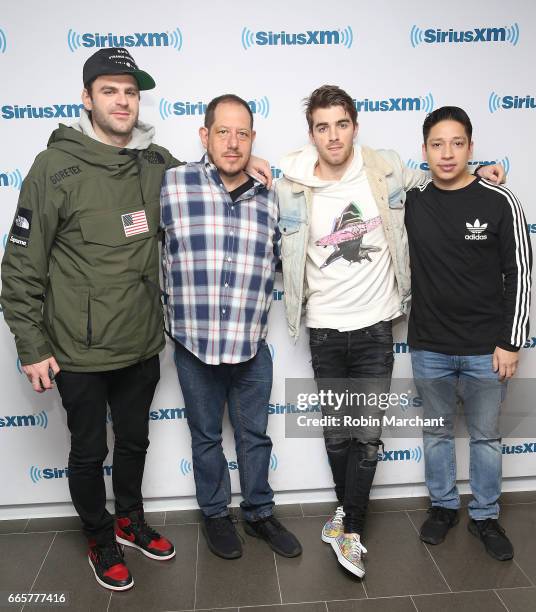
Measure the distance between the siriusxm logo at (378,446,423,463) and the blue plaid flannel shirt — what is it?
92cm

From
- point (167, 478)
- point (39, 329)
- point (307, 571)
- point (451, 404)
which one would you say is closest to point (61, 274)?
point (39, 329)

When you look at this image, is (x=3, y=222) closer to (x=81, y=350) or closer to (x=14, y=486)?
(x=81, y=350)

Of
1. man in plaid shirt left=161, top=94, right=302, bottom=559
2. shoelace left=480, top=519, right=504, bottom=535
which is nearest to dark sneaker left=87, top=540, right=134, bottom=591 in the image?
man in plaid shirt left=161, top=94, right=302, bottom=559

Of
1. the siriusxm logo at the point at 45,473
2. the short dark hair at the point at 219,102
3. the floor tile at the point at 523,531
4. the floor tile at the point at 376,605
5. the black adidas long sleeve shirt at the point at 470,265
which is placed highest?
the short dark hair at the point at 219,102

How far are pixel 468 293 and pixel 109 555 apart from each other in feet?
5.29

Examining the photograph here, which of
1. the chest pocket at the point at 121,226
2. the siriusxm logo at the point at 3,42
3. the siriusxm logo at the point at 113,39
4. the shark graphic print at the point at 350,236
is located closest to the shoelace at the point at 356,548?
the shark graphic print at the point at 350,236

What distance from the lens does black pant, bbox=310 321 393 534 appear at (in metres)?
2.24

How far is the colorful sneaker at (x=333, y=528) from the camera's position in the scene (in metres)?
2.40

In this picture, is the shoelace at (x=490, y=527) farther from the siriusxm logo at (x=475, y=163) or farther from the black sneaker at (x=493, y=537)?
the siriusxm logo at (x=475, y=163)

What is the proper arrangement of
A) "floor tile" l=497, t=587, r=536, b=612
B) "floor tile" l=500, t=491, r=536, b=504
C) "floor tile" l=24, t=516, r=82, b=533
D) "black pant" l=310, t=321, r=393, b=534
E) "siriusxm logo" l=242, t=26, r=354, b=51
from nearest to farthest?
"floor tile" l=497, t=587, r=536, b=612
"black pant" l=310, t=321, r=393, b=534
"siriusxm logo" l=242, t=26, r=354, b=51
"floor tile" l=24, t=516, r=82, b=533
"floor tile" l=500, t=491, r=536, b=504

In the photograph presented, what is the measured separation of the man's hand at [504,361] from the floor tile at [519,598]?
0.74 m

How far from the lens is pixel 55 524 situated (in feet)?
8.64

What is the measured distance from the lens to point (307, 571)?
2.24 metres

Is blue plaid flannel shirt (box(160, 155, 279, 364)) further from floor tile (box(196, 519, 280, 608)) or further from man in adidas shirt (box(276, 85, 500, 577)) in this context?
floor tile (box(196, 519, 280, 608))
